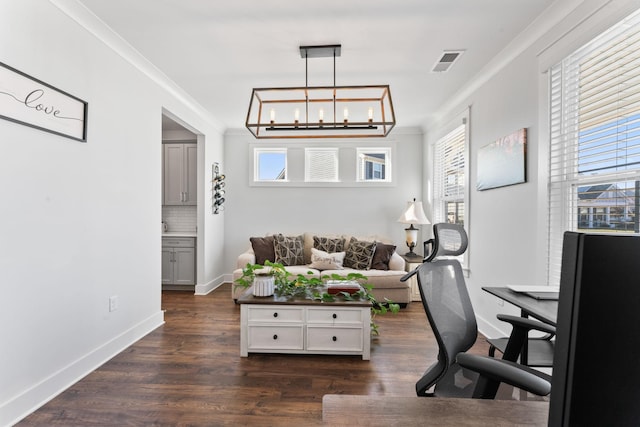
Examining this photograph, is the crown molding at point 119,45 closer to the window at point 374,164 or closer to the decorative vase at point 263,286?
the decorative vase at point 263,286

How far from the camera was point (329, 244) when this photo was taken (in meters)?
4.95

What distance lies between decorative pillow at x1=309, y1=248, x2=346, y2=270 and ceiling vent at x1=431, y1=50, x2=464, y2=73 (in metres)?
2.70

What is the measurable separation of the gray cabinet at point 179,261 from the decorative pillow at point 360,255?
237cm

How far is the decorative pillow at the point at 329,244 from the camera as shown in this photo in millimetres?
4926

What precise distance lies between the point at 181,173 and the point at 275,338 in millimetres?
3451

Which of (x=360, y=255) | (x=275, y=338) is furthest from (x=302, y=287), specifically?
(x=360, y=255)

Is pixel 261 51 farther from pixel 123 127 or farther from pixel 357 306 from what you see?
pixel 357 306

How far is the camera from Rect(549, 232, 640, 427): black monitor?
14.3 inches

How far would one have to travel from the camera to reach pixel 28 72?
6.47 ft

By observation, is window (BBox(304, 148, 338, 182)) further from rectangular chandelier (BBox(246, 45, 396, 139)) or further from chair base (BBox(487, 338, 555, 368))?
chair base (BBox(487, 338, 555, 368))

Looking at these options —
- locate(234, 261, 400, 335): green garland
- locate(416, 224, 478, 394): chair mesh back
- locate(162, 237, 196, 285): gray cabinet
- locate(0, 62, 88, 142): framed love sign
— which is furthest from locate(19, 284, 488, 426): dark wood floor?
locate(0, 62, 88, 142): framed love sign

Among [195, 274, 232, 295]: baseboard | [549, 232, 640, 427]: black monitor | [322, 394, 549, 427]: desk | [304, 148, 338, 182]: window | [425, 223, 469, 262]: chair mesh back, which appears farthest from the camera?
[304, 148, 338, 182]: window

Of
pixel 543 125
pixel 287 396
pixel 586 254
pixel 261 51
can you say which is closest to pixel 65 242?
pixel 287 396

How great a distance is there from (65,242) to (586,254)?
280cm
